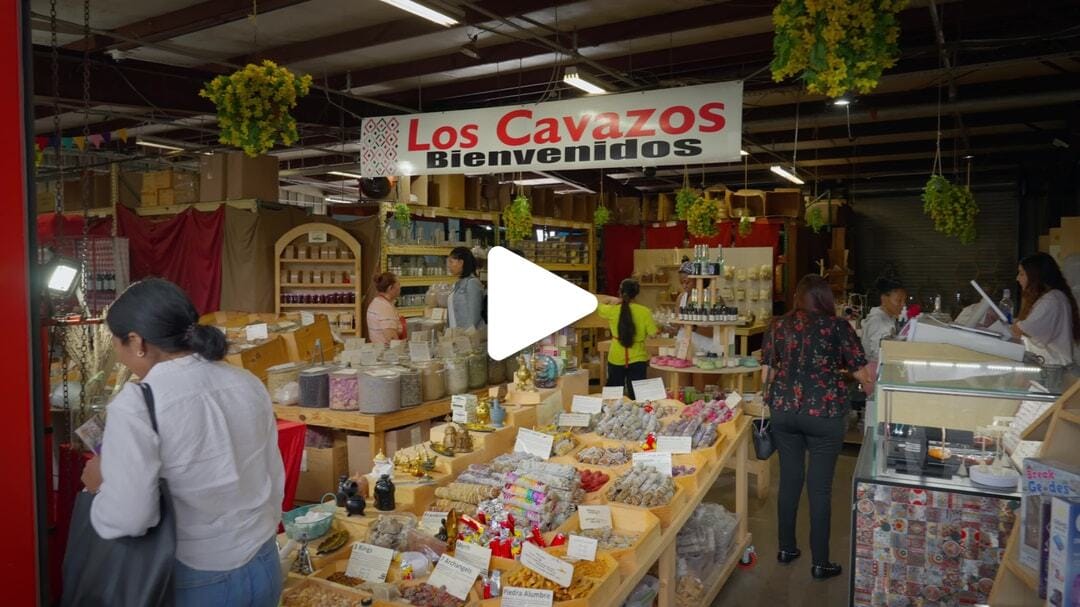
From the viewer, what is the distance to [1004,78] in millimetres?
8953

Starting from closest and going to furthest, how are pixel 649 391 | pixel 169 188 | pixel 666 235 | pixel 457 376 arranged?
pixel 649 391 → pixel 457 376 → pixel 169 188 → pixel 666 235

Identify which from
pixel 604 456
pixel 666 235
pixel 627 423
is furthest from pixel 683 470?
pixel 666 235

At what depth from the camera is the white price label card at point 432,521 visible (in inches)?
123

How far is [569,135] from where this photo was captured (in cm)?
626

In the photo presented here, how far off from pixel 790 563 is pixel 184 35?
23.2 ft

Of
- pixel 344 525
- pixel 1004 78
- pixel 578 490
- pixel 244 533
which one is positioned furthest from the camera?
pixel 1004 78

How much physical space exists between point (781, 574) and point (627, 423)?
134 centimetres

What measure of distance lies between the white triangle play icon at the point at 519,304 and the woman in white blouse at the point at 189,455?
8.69 feet

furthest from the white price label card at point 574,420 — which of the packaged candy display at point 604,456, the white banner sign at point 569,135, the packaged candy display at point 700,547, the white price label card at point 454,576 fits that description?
the white banner sign at point 569,135

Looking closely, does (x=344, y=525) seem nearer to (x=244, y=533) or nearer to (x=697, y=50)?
(x=244, y=533)

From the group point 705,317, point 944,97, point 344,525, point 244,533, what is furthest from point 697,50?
point 244,533

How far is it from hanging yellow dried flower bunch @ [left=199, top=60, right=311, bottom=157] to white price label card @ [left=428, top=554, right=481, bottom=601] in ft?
13.2

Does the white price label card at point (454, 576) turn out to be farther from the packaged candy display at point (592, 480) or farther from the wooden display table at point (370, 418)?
the wooden display table at point (370, 418)

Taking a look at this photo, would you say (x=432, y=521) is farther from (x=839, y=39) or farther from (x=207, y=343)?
(x=839, y=39)
